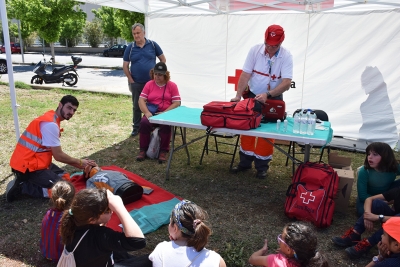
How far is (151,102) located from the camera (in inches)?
173

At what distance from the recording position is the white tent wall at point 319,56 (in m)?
4.73

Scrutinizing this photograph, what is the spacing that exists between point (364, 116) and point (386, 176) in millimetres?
2432

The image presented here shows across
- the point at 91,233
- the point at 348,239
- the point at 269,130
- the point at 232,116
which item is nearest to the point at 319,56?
the point at 269,130

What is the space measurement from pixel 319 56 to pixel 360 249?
3387 mm

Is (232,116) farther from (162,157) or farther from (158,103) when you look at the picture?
(158,103)

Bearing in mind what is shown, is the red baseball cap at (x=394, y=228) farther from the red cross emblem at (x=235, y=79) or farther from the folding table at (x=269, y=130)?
the red cross emblem at (x=235, y=79)

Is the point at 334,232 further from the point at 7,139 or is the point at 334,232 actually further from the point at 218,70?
the point at 7,139

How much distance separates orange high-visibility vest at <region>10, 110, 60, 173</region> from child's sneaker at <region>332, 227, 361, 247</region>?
2471 mm

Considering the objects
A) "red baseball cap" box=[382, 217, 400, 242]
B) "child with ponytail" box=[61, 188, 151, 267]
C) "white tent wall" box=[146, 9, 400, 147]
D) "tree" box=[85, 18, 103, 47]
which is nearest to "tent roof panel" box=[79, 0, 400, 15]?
"white tent wall" box=[146, 9, 400, 147]

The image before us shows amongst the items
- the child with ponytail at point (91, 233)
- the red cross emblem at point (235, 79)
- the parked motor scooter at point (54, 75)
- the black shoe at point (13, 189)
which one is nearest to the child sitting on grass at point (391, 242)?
the child with ponytail at point (91, 233)

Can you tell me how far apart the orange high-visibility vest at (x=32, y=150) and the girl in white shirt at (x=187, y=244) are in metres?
1.82

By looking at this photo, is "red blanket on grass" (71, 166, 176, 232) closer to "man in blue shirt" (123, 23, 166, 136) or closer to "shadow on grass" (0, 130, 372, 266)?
"shadow on grass" (0, 130, 372, 266)

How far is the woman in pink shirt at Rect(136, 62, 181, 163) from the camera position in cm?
426

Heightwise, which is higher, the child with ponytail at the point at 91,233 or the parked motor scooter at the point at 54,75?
the parked motor scooter at the point at 54,75
